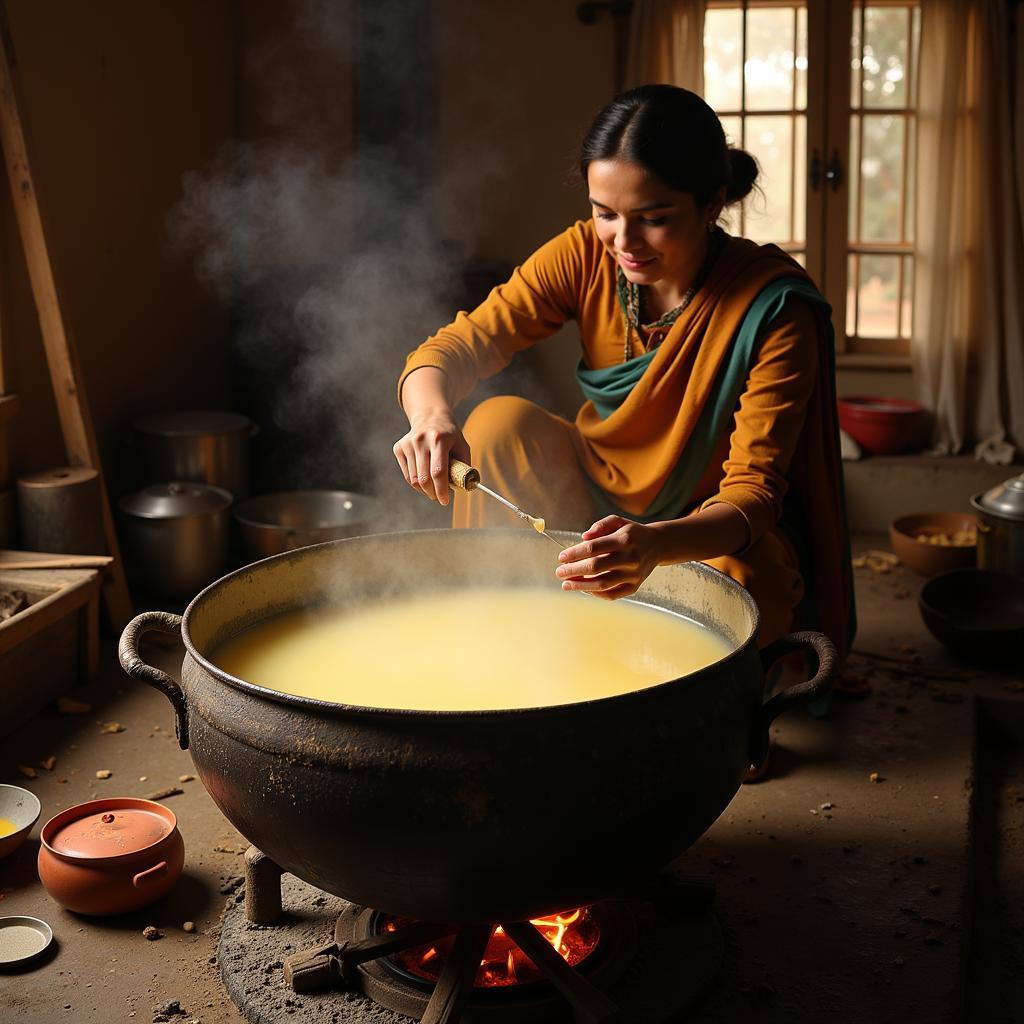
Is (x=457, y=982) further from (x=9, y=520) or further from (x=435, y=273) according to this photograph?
(x=435, y=273)

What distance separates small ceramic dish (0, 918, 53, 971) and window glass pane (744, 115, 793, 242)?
12.0ft

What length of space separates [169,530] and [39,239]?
2.79ft

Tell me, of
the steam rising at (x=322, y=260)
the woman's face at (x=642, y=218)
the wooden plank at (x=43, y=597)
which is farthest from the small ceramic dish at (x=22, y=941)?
the steam rising at (x=322, y=260)

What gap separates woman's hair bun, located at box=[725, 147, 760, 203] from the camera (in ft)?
7.86

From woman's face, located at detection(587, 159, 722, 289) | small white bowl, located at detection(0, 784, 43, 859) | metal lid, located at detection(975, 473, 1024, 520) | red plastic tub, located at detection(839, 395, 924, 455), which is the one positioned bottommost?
red plastic tub, located at detection(839, 395, 924, 455)

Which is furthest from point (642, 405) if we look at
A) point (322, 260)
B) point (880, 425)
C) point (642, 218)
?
point (322, 260)

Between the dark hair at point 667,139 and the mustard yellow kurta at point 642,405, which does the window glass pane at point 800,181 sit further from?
the dark hair at point 667,139

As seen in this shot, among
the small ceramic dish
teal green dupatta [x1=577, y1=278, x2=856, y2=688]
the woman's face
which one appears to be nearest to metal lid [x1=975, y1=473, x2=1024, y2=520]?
teal green dupatta [x1=577, y1=278, x2=856, y2=688]

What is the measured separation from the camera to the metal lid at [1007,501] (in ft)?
10.5

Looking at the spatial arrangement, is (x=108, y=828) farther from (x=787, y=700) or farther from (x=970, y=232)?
(x=970, y=232)

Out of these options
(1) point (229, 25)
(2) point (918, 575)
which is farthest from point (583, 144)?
(1) point (229, 25)

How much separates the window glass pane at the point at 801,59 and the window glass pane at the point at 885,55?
0.71 ft

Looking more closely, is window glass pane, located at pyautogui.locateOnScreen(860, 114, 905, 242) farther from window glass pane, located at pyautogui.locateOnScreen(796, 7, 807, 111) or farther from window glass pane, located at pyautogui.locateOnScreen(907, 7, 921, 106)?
window glass pane, located at pyautogui.locateOnScreen(796, 7, 807, 111)

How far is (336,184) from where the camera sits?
4.70m
